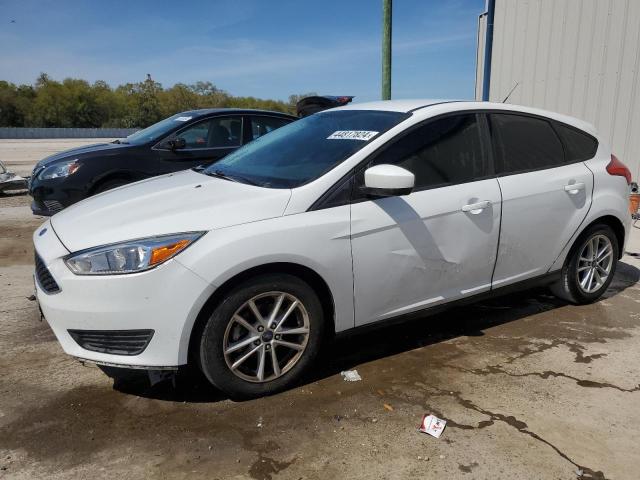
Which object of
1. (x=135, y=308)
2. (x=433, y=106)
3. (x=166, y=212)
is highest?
(x=433, y=106)

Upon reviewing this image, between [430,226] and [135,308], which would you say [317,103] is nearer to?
[430,226]

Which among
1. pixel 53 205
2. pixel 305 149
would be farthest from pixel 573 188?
pixel 53 205

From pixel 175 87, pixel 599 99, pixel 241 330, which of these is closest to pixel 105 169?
pixel 241 330

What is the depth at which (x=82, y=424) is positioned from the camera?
2.75m

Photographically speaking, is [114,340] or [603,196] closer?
[114,340]

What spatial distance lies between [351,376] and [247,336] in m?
0.76

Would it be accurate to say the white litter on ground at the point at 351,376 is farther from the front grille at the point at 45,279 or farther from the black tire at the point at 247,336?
the front grille at the point at 45,279

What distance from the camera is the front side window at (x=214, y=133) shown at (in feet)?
22.9

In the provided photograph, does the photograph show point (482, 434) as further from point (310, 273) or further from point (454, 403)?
point (310, 273)

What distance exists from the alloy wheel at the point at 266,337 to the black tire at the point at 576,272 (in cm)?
237

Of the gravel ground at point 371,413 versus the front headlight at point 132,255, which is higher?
the front headlight at point 132,255

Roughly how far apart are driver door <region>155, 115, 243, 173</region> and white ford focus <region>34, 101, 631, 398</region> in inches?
118

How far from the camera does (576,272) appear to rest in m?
4.23

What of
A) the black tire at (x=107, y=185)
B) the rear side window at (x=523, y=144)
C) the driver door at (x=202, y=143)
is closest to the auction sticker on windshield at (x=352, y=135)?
the rear side window at (x=523, y=144)
